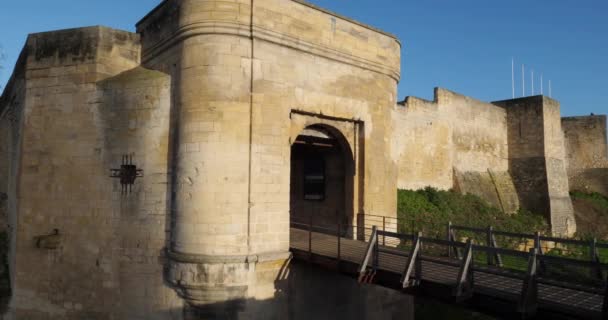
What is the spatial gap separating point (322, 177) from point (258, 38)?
4.31 meters

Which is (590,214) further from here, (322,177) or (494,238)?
(322,177)

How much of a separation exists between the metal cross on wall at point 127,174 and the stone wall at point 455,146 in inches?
440

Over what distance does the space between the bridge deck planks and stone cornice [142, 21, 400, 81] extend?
155 inches

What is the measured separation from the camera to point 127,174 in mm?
8266

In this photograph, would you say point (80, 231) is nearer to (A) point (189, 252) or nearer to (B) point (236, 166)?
(A) point (189, 252)

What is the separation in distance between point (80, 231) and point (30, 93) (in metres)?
3.23

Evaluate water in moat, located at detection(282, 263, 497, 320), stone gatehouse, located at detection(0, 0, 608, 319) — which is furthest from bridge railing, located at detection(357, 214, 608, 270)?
water in moat, located at detection(282, 263, 497, 320)

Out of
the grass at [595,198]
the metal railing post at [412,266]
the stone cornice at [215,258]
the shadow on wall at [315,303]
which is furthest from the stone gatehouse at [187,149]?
the grass at [595,198]

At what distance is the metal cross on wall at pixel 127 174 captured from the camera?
8.20 m

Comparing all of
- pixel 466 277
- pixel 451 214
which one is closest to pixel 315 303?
pixel 466 277

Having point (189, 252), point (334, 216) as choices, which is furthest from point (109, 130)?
point (334, 216)

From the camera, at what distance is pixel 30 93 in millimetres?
9117

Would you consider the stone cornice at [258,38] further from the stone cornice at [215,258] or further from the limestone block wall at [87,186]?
the stone cornice at [215,258]

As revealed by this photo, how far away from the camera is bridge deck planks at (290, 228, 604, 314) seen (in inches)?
202
